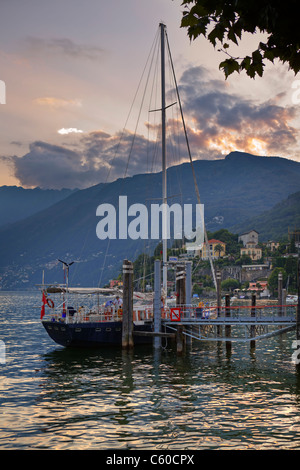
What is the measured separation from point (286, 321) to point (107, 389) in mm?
13318

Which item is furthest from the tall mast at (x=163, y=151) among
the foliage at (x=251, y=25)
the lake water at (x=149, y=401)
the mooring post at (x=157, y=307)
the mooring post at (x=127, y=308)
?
the foliage at (x=251, y=25)

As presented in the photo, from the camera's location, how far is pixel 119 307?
1551 inches

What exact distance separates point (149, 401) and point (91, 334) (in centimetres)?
1532

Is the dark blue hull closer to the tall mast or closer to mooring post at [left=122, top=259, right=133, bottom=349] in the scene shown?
mooring post at [left=122, top=259, right=133, bottom=349]

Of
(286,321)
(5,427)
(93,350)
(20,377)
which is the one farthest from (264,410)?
(93,350)

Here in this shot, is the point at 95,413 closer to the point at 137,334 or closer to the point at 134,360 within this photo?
the point at 134,360

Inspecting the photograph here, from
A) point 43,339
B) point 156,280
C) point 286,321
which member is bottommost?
point 43,339

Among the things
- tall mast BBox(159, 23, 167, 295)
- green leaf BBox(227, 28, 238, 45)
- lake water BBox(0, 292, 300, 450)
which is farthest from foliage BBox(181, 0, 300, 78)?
tall mast BBox(159, 23, 167, 295)

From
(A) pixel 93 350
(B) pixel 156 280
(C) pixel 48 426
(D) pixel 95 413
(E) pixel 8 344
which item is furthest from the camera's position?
(E) pixel 8 344

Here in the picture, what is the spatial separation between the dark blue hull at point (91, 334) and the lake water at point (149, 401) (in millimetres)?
863

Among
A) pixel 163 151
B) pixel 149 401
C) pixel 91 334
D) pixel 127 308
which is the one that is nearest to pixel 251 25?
pixel 149 401

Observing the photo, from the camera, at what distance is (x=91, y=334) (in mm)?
35562

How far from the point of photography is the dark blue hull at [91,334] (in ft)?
116

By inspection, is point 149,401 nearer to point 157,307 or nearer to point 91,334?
point 157,307
